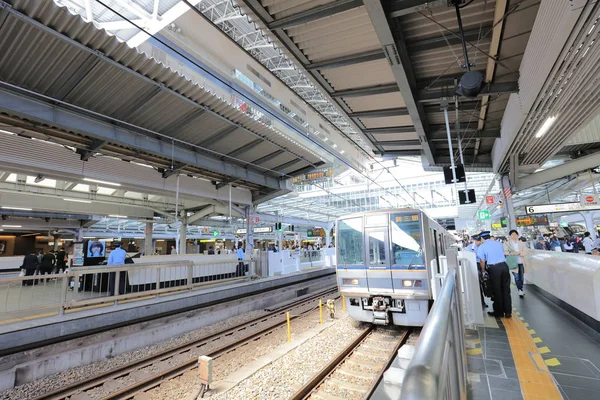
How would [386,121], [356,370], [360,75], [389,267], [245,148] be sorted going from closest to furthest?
[356,370]
[360,75]
[389,267]
[386,121]
[245,148]

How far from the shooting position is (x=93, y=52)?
230 inches

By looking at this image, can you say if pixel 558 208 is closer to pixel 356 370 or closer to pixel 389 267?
pixel 389 267

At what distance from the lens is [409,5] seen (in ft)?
13.0

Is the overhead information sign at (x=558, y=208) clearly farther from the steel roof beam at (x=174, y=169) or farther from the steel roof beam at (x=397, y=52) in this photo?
the steel roof beam at (x=174, y=169)

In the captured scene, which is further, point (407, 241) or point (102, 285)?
point (102, 285)

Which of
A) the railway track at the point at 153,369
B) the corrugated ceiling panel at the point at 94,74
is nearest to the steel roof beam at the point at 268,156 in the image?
the corrugated ceiling panel at the point at 94,74

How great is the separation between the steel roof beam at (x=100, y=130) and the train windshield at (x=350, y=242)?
621 centimetres

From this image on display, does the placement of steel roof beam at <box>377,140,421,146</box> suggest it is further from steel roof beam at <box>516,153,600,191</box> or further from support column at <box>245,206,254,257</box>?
support column at <box>245,206,254,257</box>

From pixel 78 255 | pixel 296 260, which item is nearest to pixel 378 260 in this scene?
pixel 296 260

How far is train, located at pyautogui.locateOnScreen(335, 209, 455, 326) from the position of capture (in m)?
6.45

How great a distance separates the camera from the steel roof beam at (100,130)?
6582 millimetres

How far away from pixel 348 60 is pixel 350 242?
13.2ft

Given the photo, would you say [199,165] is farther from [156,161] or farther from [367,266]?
[367,266]

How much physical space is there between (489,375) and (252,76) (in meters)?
6.24
